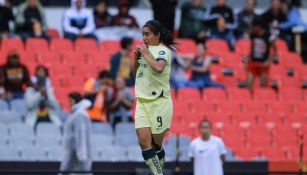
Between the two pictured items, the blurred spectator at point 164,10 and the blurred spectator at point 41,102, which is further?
the blurred spectator at point 41,102

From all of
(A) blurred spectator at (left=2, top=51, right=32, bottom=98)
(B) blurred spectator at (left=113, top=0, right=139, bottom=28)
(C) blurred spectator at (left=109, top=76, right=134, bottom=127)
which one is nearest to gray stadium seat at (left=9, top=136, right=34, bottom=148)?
(A) blurred spectator at (left=2, top=51, right=32, bottom=98)

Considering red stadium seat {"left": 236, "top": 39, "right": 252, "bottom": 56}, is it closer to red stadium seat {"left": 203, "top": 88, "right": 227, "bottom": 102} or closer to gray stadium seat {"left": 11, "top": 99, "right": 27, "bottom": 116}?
red stadium seat {"left": 203, "top": 88, "right": 227, "bottom": 102}

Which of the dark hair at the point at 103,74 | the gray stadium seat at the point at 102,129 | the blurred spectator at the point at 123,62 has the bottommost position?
the gray stadium seat at the point at 102,129

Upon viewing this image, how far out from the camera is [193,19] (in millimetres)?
22281

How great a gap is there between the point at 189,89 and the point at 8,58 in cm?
322

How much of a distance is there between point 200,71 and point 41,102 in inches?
129

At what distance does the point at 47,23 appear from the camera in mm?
23422

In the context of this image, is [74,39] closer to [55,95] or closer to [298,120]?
[55,95]

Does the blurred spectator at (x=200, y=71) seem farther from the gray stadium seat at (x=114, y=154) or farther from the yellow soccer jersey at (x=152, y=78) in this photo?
the yellow soccer jersey at (x=152, y=78)

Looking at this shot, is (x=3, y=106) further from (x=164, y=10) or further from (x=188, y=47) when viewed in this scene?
(x=188, y=47)

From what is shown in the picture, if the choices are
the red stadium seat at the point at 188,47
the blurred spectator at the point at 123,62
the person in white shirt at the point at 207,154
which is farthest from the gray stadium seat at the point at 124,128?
the red stadium seat at the point at 188,47

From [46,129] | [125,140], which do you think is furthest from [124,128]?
[46,129]

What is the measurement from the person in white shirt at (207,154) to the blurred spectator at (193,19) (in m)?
5.68

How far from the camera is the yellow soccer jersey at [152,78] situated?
482 inches
